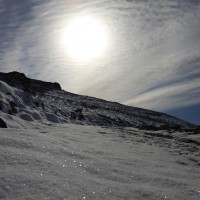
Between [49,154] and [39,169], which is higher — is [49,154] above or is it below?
above

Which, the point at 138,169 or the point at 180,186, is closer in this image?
the point at 180,186

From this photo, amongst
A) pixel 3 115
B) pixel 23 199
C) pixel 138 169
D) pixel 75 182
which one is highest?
pixel 3 115

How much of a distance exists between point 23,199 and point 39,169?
1.40m

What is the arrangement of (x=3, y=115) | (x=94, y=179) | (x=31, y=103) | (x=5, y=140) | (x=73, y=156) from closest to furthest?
1. (x=94, y=179)
2. (x=5, y=140)
3. (x=73, y=156)
4. (x=3, y=115)
5. (x=31, y=103)

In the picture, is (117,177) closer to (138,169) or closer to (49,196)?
(138,169)

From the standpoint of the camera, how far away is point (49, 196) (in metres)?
5.12

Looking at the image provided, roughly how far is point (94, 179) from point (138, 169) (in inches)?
88.6

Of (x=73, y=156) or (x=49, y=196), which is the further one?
(x=73, y=156)

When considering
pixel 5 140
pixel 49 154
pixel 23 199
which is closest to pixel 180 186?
pixel 49 154

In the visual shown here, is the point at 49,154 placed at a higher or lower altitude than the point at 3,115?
lower

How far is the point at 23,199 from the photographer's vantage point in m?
4.86

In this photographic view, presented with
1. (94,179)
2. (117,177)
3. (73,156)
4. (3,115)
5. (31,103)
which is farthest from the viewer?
(31,103)

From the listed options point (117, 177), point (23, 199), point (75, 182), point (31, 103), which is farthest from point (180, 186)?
point (31, 103)

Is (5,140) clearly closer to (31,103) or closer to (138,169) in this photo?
(138,169)
